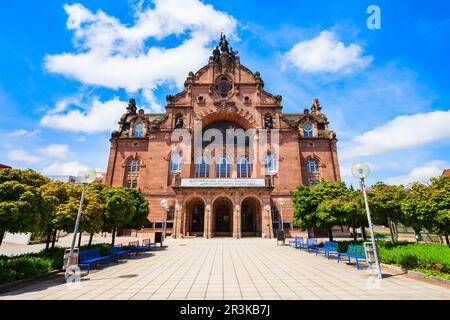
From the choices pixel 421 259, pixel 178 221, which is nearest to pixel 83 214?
pixel 421 259

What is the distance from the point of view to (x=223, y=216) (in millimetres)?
37062

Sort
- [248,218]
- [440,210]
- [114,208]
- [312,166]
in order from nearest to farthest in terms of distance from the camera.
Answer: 1. [440,210]
2. [114,208]
3. [248,218]
4. [312,166]

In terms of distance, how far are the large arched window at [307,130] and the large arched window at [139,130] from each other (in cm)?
3120

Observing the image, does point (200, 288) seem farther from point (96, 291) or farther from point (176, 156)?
Result: point (176, 156)

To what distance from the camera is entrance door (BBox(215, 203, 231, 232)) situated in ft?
120

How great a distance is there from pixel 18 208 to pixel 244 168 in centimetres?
3220

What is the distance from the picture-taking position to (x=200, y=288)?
7766mm

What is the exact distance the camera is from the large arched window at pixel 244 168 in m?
38.6

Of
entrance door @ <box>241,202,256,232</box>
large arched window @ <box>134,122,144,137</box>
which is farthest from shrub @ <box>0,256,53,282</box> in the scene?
large arched window @ <box>134,122,144,137</box>

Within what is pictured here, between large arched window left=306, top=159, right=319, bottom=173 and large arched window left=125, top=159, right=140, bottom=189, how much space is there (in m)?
30.6

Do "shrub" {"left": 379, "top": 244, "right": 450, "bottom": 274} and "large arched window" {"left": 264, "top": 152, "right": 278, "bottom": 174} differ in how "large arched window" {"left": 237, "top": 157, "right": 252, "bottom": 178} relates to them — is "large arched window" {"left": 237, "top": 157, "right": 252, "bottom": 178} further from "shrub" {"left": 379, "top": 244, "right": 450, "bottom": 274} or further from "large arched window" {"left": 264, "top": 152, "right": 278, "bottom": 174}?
"shrub" {"left": 379, "top": 244, "right": 450, "bottom": 274}

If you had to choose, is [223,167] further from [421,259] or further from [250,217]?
[421,259]
